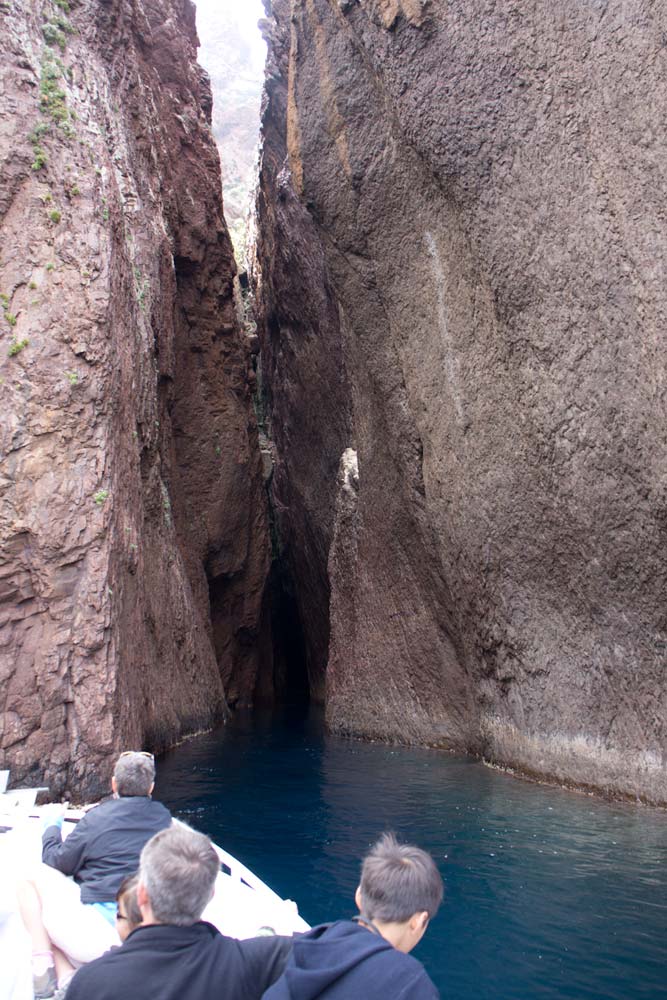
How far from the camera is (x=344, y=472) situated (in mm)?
20531

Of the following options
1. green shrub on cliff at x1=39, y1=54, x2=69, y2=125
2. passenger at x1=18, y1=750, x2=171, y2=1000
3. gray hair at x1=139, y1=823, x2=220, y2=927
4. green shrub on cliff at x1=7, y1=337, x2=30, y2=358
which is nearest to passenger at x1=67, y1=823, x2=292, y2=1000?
gray hair at x1=139, y1=823, x2=220, y2=927

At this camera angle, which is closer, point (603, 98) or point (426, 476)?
point (603, 98)

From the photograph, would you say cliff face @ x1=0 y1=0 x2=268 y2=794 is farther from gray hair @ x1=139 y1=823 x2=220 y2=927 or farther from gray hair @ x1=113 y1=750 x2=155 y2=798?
gray hair @ x1=139 y1=823 x2=220 y2=927

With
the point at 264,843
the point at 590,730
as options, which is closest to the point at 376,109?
the point at 590,730

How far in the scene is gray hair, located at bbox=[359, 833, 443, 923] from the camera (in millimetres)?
2363

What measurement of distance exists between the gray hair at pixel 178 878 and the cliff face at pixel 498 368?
8749 mm

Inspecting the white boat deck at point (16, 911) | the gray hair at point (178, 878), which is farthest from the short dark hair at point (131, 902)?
the gray hair at point (178, 878)

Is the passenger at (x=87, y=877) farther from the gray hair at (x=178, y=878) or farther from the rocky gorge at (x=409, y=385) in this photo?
the rocky gorge at (x=409, y=385)

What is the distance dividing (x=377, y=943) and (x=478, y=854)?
20.2ft

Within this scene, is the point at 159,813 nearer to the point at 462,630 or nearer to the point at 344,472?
→ the point at 462,630

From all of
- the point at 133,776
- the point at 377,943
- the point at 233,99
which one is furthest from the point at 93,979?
the point at 233,99

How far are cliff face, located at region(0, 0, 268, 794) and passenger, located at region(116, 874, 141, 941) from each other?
256 inches

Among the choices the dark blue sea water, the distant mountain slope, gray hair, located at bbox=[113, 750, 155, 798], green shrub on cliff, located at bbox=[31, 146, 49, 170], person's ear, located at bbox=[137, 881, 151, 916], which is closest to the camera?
person's ear, located at bbox=[137, 881, 151, 916]

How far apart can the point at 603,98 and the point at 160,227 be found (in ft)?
34.2
